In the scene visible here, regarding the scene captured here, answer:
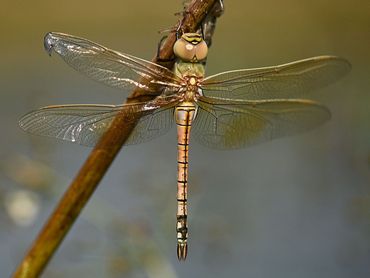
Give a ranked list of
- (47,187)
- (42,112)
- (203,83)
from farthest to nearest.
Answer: (47,187)
(203,83)
(42,112)

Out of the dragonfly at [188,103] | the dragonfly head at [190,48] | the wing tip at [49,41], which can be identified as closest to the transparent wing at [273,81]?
the dragonfly at [188,103]

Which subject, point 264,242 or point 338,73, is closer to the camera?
point 338,73

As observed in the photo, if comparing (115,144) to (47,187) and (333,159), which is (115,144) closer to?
(47,187)

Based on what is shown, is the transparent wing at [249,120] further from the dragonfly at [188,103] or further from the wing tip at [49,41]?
the wing tip at [49,41]

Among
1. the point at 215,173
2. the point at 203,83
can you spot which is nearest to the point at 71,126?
the point at 203,83

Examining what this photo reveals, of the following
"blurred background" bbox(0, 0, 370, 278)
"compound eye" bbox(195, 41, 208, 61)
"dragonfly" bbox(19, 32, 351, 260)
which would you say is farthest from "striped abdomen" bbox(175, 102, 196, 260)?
→ "blurred background" bbox(0, 0, 370, 278)

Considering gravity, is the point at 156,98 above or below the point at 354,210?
below

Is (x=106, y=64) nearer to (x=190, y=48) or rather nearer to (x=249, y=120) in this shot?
(x=190, y=48)
